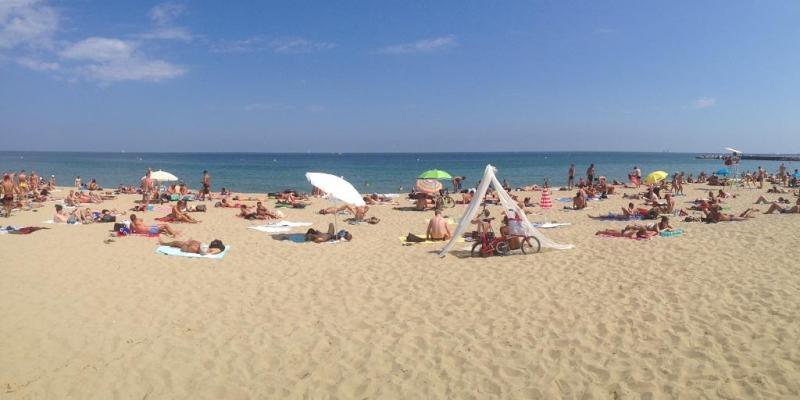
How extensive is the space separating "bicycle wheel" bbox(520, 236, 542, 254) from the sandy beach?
0.34 meters

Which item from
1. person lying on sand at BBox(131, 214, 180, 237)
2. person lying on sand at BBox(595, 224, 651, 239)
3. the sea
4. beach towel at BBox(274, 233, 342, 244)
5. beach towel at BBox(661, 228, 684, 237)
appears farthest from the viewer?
the sea

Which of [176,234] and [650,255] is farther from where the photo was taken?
[176,234]

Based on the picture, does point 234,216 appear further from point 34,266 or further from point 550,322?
point 550,322

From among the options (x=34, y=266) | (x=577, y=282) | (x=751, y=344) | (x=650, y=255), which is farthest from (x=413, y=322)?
(x=34, y=266)

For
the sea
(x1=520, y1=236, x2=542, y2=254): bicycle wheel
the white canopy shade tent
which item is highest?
the white canopy shade tent

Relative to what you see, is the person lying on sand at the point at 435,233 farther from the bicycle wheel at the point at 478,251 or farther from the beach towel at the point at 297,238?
the beach towel at the point at 297,238

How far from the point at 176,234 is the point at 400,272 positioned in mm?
6870

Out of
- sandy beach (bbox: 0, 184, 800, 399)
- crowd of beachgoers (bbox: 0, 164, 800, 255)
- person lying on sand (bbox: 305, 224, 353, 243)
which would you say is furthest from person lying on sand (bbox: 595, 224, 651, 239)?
person lying on sand (bbox: 305, 224, 353, 243)

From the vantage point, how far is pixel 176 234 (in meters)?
12.2

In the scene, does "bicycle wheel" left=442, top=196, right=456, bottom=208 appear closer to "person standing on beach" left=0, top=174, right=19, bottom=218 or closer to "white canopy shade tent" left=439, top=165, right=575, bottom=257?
"white canopy shade tent" left=439, top=165, right=575, bottom=257

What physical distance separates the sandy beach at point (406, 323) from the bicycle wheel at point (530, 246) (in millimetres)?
339

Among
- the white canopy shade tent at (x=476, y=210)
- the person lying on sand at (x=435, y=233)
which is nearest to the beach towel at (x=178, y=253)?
the person lying on sand at (x=435, y=233)

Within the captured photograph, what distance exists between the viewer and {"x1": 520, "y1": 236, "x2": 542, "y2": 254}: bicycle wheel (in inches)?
379

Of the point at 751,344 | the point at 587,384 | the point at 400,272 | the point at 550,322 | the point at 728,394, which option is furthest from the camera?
the point at 400,272
